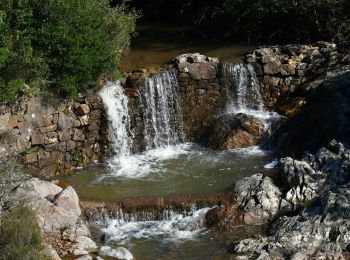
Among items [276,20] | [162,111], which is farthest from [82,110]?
[276,20]

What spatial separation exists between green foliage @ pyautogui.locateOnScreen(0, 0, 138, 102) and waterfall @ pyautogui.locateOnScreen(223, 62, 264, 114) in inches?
135

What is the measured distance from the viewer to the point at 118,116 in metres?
15.3

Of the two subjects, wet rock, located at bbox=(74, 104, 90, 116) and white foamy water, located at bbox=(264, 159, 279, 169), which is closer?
white foamy water, located at bbox=(264, 159, 279, 169)

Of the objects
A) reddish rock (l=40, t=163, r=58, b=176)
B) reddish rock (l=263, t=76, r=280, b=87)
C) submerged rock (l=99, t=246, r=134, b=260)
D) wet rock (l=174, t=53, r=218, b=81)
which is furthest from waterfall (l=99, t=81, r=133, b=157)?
submerged rock (l=99, t=246, r=134, b=260)

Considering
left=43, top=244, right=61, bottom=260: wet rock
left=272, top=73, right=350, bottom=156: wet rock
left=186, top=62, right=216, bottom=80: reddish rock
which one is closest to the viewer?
left=43, top=244, right=61, bottom=260: wet rock

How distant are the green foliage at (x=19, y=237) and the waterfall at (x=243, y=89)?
8.34 metres

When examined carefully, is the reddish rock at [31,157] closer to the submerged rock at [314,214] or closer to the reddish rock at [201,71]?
the reddish rock at [201,71]

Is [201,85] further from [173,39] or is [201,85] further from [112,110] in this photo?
[173,39]

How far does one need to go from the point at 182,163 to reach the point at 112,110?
247cm

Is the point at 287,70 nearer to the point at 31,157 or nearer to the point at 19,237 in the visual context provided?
the point at 31,157

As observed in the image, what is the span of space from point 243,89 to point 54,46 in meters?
5.53

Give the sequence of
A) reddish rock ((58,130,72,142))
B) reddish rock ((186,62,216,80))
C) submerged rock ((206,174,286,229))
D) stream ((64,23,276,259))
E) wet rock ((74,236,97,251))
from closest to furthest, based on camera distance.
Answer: wet rock ((74,236,97,251))
stream ((64,23,276,259))
submerged rock ((206,174,286,229))
reddish rock ((58,130,72,142))
reddish rock ((186,62,216,80))

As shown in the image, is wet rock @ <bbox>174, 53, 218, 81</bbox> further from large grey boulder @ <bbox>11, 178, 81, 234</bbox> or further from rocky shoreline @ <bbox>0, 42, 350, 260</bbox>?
large grey boulder @ <bbox>11, 178, 81, 234</bbox>

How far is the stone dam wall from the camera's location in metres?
13.9
